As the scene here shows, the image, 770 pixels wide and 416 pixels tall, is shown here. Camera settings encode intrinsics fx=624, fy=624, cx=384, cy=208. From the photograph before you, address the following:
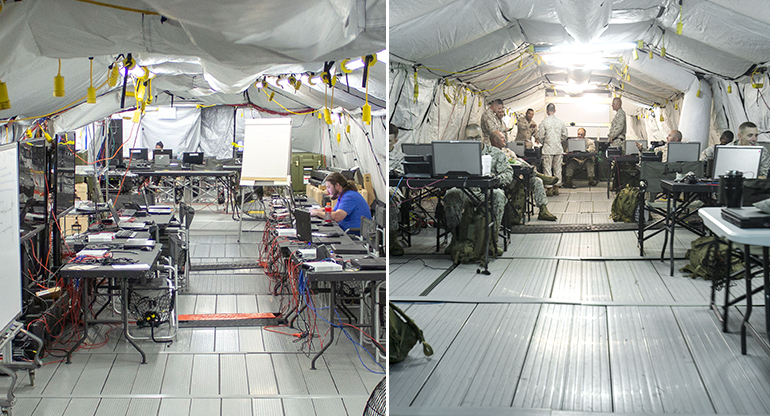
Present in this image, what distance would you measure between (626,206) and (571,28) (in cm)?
315

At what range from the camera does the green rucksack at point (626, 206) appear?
6.79 metres

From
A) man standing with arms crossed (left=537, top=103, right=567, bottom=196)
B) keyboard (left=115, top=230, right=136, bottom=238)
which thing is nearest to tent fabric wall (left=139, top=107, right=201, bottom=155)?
man standing with arms crossed (left=537, top=103, right=567, bottom=196)

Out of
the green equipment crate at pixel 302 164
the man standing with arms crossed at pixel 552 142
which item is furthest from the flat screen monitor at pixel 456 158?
the green equipment crate at pixel 302 164

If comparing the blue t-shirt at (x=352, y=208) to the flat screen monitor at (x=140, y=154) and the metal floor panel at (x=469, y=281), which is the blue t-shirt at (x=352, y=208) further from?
the flat screen monitor at (x=140, y=154)

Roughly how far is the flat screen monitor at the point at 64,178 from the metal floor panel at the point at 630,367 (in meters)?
3.51

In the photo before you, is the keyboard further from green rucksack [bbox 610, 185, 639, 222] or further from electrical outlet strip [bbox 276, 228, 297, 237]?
green rucksack [bbox 610, 185, 639, 222]

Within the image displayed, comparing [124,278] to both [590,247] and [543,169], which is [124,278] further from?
[543,169]

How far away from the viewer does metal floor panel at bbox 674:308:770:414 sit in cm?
228

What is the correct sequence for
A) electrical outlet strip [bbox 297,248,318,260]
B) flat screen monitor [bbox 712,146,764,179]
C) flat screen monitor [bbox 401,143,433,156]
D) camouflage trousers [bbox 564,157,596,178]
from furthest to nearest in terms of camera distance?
camouflage trousers [bbox 564,157,596,178]
flat screen monitor [bbox 401,143,433,156]
flat screen monitor [bbox 712,146,764,179]
electrical outlet strip [bbox 297,248,318,260]

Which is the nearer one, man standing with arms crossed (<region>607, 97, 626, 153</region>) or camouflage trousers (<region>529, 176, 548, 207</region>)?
camouflage trousers (<region>529, 176, 548, 207</region>)

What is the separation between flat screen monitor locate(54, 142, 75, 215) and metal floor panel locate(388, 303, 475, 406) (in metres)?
2.50

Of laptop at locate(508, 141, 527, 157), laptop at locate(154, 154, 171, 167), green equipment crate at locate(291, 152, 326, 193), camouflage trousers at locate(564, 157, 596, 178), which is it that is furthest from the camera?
green equipment crate at locate(291, 152, 326, 193)

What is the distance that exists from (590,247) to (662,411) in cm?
330

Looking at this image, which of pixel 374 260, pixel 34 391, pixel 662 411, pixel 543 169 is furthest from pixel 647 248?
pixel 543 169
